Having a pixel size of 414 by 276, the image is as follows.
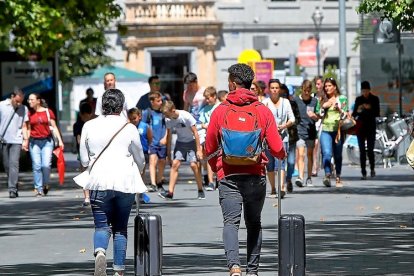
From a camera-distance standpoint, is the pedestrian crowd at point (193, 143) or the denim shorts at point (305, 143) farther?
the denim shorts at point (305, 143)

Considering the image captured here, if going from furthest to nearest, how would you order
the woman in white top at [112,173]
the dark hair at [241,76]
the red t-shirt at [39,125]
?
1. the red t-shirt at [39,125]
2. the woman in white top at [112,173]
3. the dark hair at [241,76]

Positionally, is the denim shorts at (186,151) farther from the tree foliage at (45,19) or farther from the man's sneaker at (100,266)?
the man's sneaker at (100,266)

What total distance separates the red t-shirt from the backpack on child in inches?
514

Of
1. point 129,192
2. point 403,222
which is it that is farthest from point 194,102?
point 129,192

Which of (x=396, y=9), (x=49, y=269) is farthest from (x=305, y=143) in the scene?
(x=49, y=269)

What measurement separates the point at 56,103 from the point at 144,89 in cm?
1695

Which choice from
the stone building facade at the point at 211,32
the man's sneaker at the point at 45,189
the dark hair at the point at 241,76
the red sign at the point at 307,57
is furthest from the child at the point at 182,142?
the stone building facade at the point at 211,32

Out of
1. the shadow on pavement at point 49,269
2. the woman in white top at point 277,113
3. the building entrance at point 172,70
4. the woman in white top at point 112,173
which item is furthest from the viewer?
the building entrance at point 172,70

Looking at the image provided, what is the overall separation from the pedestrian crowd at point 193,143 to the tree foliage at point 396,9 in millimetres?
1927

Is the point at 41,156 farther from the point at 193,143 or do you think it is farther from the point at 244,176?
the point at 244,176

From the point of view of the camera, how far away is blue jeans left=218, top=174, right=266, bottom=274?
41.1 feet

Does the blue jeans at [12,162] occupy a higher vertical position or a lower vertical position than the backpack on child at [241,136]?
lower

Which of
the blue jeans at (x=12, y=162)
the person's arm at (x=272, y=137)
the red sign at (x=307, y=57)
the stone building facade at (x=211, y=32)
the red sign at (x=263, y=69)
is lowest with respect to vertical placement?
the blue jeans at (x=12, y=162)

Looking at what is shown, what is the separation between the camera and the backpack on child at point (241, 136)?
12531 millimetres
